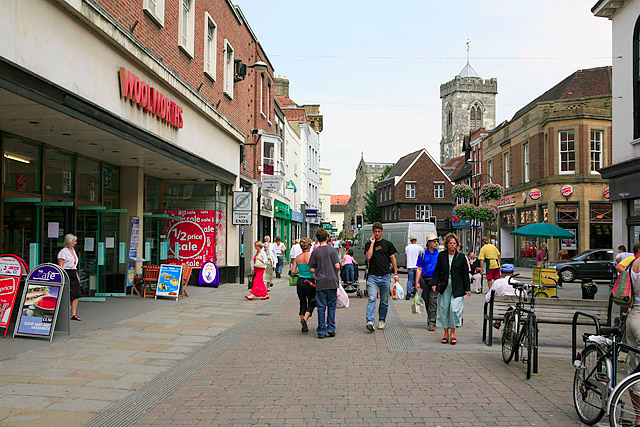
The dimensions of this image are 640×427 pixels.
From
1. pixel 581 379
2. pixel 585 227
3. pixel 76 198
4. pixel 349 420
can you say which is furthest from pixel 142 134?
pixel 585 227

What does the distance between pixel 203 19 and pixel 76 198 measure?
23.3ft

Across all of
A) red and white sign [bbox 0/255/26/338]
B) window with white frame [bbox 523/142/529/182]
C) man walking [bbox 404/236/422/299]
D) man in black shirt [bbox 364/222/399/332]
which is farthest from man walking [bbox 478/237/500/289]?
window with white frame [bbox 523/142/529/182]

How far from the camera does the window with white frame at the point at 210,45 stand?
57.9ft

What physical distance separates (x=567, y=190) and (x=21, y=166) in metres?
29.9

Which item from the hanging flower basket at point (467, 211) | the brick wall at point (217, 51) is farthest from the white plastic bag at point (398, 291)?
the hanging flower basket at point (467, 211)

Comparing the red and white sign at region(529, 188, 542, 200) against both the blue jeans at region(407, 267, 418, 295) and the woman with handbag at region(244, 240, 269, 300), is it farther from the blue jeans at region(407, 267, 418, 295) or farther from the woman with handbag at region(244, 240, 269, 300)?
the woman with handbag at region(244, 240, 269, 300)

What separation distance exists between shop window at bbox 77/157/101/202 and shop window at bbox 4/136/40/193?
1819 mm

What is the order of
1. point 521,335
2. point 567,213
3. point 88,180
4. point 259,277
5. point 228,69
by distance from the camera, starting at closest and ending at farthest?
point 521,335 → point 88,180 → point 259,277 → point 228,69 → point 567,213

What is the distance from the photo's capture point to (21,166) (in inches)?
447

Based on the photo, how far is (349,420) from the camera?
5.36 m

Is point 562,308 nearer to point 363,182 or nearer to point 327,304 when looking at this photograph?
point 327,304

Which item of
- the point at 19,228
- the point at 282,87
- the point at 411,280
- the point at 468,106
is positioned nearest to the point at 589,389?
the point at 19,228

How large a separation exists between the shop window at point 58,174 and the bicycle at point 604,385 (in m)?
10.7

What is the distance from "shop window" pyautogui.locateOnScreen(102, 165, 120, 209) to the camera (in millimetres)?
15117
